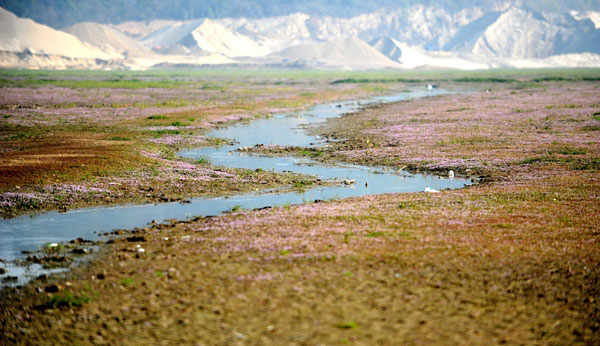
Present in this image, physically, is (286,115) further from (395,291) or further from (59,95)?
(395,291)

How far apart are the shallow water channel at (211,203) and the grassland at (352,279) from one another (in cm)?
221

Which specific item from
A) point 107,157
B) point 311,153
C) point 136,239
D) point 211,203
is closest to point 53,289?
point 136,239

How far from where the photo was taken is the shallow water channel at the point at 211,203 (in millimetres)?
18469

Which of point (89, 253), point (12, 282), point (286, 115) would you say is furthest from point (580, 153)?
point (286, 115)

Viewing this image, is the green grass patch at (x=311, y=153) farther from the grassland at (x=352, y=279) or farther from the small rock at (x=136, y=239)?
the small rock at (x=136, y=239)

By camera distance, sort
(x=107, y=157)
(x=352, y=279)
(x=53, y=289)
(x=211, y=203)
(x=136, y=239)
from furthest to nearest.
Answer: (x=107, y=157)
(x=211, y=203)
(x=136, y=239)
(x=352, y=279)
(x=53, y=289)

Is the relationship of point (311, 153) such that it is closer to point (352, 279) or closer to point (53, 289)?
point (352, 279)

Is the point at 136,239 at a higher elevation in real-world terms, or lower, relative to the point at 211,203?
higher

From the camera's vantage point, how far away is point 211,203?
23.9 meters

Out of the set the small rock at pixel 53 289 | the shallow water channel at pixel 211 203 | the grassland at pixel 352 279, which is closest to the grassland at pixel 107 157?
the shallow water channel at pixel 211 203

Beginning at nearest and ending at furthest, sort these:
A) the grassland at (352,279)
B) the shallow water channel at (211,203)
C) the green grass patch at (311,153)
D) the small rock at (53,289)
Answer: the grassland at (352,279) → the small rock at (53,289) → the shallow water channel at (211,203) → the green grass patch at (311,153)

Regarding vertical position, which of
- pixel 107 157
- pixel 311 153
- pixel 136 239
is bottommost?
pixel 136 239

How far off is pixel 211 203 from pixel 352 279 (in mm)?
11281

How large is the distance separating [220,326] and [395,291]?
404cm
